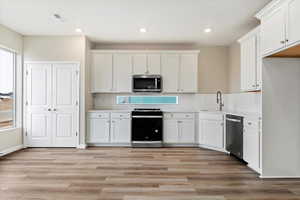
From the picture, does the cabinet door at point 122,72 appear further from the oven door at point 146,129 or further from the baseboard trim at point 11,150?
the baseboard trim at point 11,150

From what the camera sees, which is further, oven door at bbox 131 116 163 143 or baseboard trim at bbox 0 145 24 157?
oven door at bbox 131 116 163 143

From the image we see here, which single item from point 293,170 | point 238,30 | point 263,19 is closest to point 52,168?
point 293,170

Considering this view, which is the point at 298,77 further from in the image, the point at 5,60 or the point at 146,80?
the point at 5,60

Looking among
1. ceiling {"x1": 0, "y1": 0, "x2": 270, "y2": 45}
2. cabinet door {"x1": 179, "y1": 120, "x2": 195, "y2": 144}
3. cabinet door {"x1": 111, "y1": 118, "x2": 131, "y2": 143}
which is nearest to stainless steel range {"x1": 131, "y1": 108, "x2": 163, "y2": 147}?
cabinet door {"x1": 111, "y1": 118, "x2": 131, "y2": 143}

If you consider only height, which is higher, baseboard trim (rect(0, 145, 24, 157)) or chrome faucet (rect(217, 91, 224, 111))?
chrome faucet (rect(217, 91, 224, 111))

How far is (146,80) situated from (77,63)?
1.66 meters

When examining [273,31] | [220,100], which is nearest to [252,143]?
[273,31]

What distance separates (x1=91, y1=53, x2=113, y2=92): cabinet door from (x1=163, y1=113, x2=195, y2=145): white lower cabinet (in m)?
1.63

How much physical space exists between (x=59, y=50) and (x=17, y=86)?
1234 millimetres

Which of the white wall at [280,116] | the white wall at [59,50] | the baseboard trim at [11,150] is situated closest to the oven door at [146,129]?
the white wall at [59,50]

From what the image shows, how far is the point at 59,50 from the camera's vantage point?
5.60 m

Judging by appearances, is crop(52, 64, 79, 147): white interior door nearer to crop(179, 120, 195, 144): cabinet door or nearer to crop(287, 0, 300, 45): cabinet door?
crop(179, 120, 195, 144): cabinet door

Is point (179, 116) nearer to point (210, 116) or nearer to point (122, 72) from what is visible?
point (210, 116)

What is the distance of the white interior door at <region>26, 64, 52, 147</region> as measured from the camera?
5.59 metres
